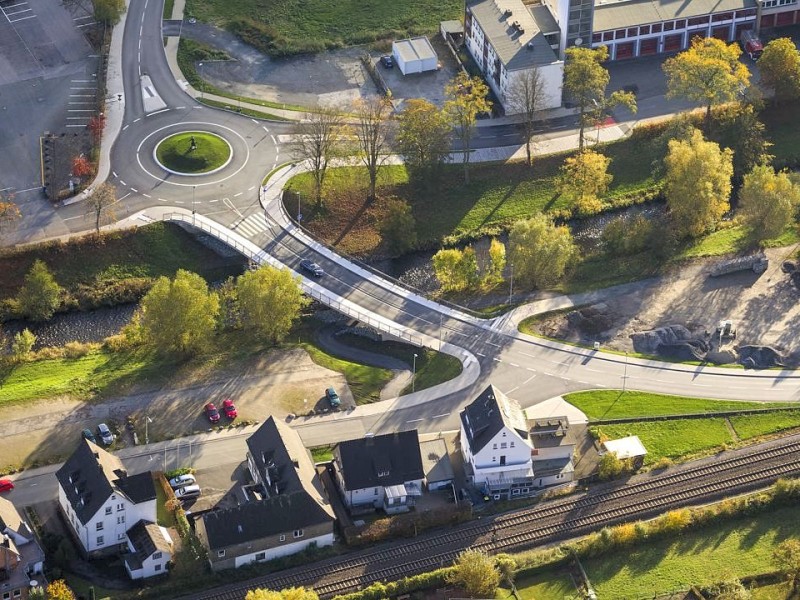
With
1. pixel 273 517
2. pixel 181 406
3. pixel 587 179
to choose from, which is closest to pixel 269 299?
pixel 181 406

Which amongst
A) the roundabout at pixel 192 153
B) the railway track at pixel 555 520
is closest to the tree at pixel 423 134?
the roundabout at pixel 192 153

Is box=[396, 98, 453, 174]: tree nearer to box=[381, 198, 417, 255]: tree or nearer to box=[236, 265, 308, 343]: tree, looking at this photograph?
box=[381, 198, 417, 255]: tree

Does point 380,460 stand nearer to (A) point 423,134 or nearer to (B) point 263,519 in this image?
(B) point 263,519

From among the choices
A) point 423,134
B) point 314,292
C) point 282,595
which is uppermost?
point 423,134

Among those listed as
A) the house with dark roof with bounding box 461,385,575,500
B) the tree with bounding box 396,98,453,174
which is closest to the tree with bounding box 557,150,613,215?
the tree with bounding box 396,98,453,174

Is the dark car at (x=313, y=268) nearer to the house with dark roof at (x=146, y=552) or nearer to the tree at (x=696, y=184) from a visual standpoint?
the tree at (x=696, y=184)
